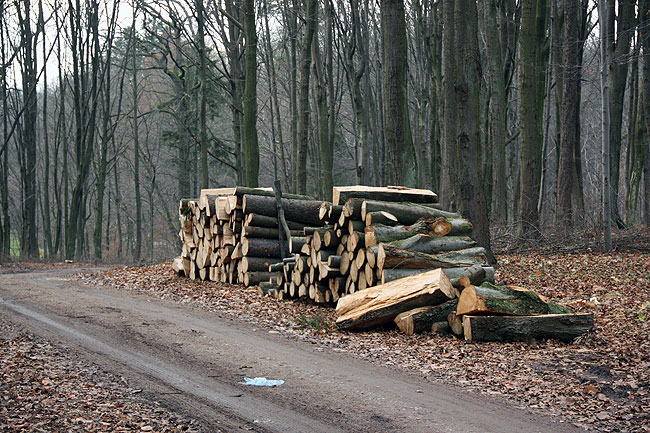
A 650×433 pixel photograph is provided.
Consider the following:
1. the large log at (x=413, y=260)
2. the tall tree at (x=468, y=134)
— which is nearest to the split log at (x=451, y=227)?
the large log at (x=413, y=260)

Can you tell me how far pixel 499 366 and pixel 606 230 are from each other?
962 cm

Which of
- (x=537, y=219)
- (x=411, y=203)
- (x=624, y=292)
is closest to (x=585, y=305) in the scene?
(x=624, y=292)

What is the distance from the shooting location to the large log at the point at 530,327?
805 centimetres

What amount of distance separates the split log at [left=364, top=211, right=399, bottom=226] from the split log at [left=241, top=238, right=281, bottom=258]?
4.04 m

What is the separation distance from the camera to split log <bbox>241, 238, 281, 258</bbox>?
13633mm

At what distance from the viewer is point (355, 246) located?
10.3m

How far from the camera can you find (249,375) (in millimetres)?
6734

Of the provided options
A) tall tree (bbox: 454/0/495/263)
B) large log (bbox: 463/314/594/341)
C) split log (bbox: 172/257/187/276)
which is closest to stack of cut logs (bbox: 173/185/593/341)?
large log (bbox: 463/314/594/341)

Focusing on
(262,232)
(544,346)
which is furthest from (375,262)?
(262,232)

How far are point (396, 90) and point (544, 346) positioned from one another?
27.2ft

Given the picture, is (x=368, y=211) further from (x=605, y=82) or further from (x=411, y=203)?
(x=605, y=82)

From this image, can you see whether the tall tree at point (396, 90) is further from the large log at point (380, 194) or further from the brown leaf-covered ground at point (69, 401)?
the brown leaf-covered ground at point (69, 401)

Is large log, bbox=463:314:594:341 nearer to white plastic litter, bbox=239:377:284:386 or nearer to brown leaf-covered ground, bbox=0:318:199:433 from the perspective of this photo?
white plastic litter, bbox=239:377:284:386

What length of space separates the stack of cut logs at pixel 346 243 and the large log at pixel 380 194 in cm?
2
